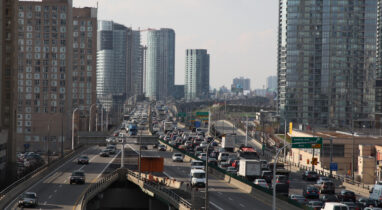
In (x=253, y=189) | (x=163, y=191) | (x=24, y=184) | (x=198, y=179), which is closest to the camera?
(x=253, y=189)

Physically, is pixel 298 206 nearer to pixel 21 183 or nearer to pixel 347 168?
pixel 21 183

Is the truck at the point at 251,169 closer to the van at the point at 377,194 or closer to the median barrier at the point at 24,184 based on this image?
the van at the point at 377,194

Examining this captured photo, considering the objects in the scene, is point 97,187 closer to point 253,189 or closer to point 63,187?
point 63,187

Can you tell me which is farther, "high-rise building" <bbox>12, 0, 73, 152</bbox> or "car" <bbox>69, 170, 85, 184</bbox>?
"high-rise building" <bbox>12, 0, 73, 152</bbox>

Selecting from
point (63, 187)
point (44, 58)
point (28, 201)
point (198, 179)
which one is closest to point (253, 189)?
point (198, 179)

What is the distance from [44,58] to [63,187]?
116120mm

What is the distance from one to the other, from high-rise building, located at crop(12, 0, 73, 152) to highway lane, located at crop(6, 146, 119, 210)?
75615 mm

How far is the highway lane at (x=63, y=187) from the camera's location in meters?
59.4

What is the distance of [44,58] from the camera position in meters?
183

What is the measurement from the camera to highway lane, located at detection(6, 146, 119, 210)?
59406mm

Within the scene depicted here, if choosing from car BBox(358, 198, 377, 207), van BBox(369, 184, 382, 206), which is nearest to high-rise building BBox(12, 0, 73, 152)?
van BBox(369, 184, 382, 206)

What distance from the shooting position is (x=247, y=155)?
339 ft

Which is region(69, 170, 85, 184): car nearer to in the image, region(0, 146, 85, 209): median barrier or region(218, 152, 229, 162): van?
region(0, 146, 85, 209): median barrier

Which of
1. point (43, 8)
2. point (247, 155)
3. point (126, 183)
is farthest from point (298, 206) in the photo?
point (43, 8)
